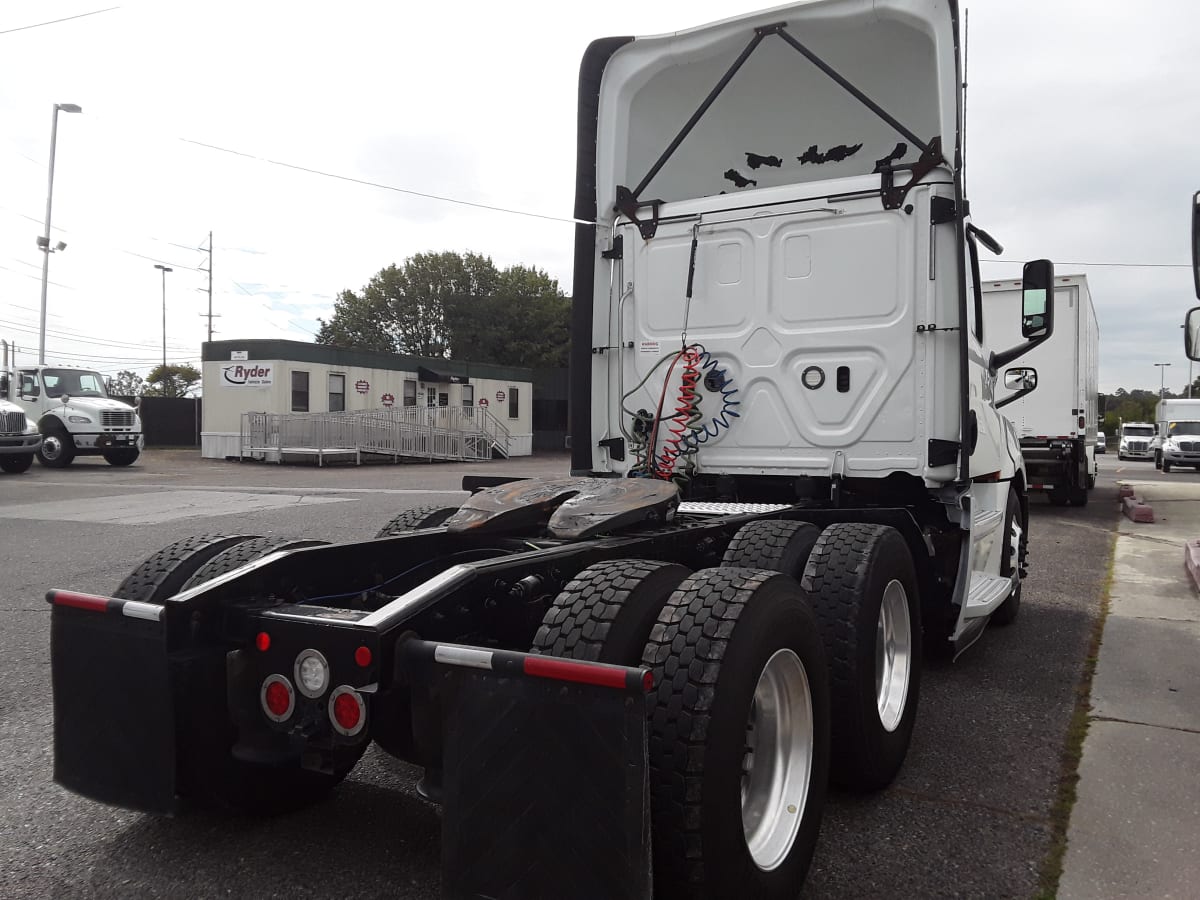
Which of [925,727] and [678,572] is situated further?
[925,727]

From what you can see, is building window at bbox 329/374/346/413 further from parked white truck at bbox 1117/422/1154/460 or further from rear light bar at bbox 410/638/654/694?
parked white truck at bbox 1117/422/1154/460

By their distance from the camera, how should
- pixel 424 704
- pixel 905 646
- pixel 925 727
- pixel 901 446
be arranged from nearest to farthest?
1. pixel 424 704
2. pixel 905 646
3. pixel 925 727
4. pixel 901 446

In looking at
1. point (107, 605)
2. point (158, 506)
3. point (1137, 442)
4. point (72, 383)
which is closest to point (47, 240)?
point (72, 383)

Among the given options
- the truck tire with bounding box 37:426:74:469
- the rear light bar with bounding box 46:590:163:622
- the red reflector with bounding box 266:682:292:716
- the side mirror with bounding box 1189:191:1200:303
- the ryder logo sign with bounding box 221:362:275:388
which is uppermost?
the ryder logo sign with bounding box 221:362:275:388

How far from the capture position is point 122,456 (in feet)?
78.5

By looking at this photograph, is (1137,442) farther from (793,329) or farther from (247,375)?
(793,329)

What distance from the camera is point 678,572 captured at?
2.78m

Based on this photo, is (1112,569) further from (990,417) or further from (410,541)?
(410,541)

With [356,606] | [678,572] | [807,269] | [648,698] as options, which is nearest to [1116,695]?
[807,269]

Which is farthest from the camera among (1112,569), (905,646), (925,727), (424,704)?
(1112,569)

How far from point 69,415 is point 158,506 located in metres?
12.0

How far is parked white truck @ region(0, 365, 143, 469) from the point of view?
22906 millimetres

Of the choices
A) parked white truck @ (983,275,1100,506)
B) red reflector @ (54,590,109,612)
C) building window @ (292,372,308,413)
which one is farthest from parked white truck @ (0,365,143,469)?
red reflector @ (54,590,109,612)

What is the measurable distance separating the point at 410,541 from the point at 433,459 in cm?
2769
